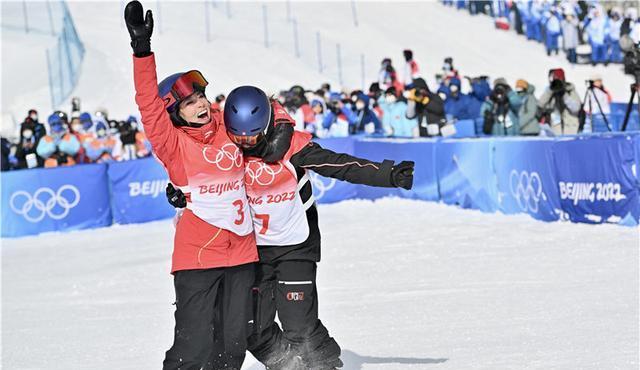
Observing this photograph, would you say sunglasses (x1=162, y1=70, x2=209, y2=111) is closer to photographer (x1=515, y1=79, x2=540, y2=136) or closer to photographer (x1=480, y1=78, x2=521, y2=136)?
photographer (x1=515, y1=79, x2=540, y2=136)

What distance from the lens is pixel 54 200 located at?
1900 centimetres

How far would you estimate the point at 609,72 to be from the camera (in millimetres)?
41469

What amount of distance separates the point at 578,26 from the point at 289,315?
36431 mm

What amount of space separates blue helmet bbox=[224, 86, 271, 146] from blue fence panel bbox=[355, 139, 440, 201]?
1281cm

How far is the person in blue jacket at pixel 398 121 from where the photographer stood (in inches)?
850

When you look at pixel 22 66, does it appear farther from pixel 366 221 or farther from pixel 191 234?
pixel 191 234

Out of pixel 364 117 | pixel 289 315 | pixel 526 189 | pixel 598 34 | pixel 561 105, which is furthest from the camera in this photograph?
pixel 598 34

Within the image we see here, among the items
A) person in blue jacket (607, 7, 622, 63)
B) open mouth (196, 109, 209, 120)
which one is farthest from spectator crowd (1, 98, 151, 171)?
person in blue jacket (607, 7, 622, 63)

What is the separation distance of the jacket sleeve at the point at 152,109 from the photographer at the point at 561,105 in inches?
470

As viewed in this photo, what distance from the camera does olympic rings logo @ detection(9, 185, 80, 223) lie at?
61.4 ft

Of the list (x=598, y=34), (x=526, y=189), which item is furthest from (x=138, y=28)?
(x=598, y=34)

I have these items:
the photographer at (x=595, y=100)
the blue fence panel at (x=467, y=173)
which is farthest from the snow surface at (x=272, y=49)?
the photographer at (x=595, y=100)

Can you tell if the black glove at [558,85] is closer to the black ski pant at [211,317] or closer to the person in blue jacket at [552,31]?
the black ski pant at [211,317]

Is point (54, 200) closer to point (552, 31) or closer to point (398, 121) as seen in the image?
point (398, 121)
